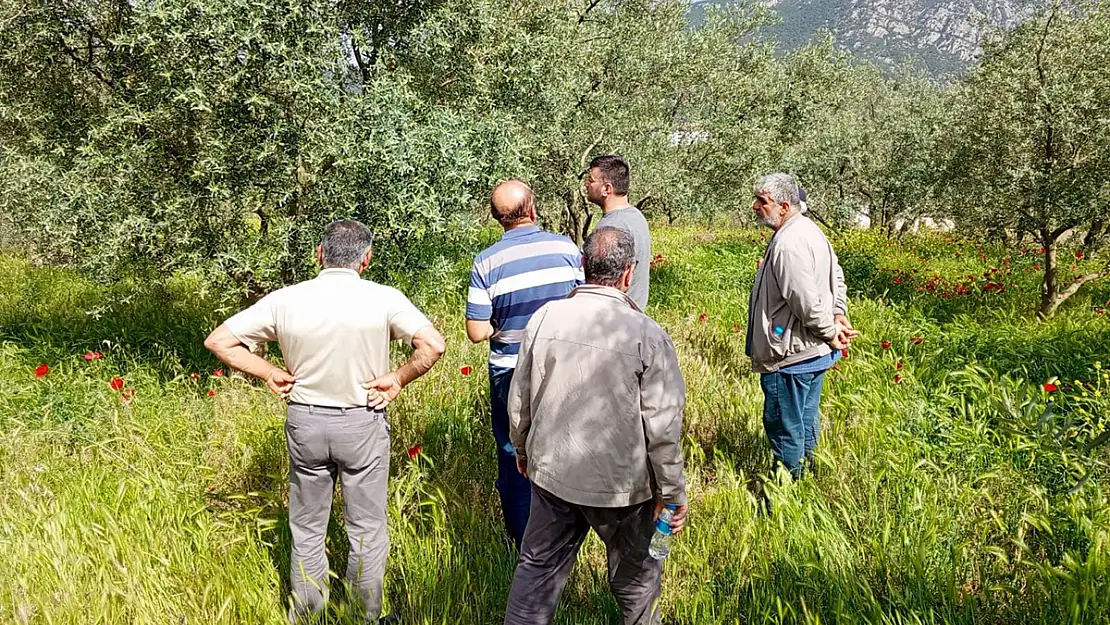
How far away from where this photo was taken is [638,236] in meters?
4.30

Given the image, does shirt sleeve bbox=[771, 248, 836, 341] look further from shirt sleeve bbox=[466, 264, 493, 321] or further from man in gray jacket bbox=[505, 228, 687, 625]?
shirt sleeve bbox=[466, 264, 493, 321]

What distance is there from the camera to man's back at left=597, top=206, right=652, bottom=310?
425 cm

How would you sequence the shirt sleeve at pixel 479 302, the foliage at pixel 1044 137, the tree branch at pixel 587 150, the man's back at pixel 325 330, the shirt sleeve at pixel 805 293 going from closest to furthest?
the man's back at pixel 325 330, the shirt sleeve at pixel 479 302, the shirt sleeve at pixel 805 293, the foliage at pixel 1044 137, the tree branch at pixel 587 150

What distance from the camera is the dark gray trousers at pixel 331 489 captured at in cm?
287

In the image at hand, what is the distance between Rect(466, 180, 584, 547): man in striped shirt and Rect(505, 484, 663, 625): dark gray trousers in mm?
865

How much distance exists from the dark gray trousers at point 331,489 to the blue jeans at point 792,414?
94.9 inches

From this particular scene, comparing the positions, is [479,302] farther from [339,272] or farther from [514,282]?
[339,272]

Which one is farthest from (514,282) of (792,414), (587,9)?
(587,9)

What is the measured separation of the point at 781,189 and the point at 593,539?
8.00ft

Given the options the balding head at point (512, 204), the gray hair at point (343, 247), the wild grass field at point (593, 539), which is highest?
the balding head at point (512, 204)

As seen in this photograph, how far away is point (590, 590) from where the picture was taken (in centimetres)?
321

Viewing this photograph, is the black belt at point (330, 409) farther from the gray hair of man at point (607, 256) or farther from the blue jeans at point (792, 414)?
the blue jeans at point (792, 414)

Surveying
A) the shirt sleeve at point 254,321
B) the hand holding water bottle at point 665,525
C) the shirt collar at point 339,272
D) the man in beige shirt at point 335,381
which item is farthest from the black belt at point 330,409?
the hand holding water bottle at point 665,525

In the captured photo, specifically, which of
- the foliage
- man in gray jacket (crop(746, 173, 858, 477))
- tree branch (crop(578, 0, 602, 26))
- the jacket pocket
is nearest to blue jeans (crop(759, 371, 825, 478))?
man in gray jacket (crop(746, 173, 858, 477))
